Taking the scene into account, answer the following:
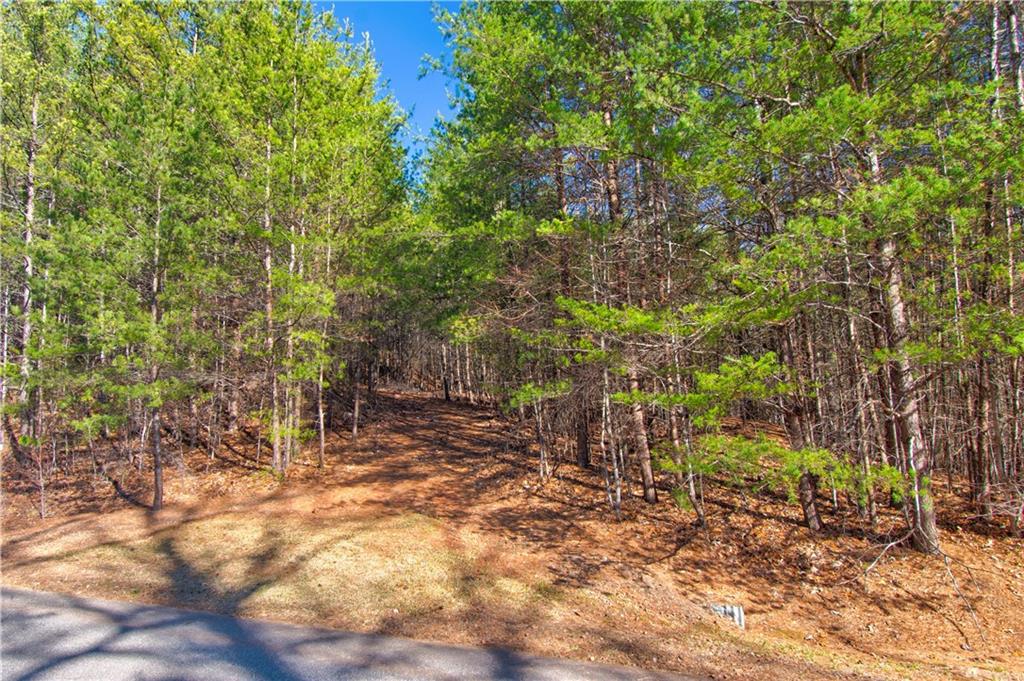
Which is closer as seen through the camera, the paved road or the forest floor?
the paved road

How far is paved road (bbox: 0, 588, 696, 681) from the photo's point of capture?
452cm

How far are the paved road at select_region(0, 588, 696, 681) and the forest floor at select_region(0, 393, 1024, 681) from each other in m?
0.43

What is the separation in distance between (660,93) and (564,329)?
455 cm

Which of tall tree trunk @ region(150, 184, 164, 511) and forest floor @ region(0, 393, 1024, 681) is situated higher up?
tall tree trunk @ region(150, 184, 164, 511)

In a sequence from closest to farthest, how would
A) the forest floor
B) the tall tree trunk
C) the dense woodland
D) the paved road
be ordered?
the paved road, the forest floor, the dense woodland, the tall tree trunk

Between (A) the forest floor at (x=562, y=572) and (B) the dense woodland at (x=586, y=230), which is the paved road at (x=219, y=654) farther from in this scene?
(B) the dense woodland at (x=586, y=230)

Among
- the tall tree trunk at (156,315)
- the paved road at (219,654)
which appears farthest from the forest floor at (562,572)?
the tall tree trunk at (156,315)

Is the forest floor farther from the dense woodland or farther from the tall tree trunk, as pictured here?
the tall tree trunk

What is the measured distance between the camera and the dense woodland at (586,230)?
6398mm

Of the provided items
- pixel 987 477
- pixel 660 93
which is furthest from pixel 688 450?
pixel 987 477

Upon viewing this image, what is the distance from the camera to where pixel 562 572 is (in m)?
7.86

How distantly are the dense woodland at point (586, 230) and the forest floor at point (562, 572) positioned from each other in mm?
714

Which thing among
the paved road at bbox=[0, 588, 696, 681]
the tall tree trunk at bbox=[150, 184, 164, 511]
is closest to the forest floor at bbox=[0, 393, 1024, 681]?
the paved road at bbox=[0, 588, 696, 681]

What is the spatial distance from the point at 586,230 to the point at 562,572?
18.6 ft
